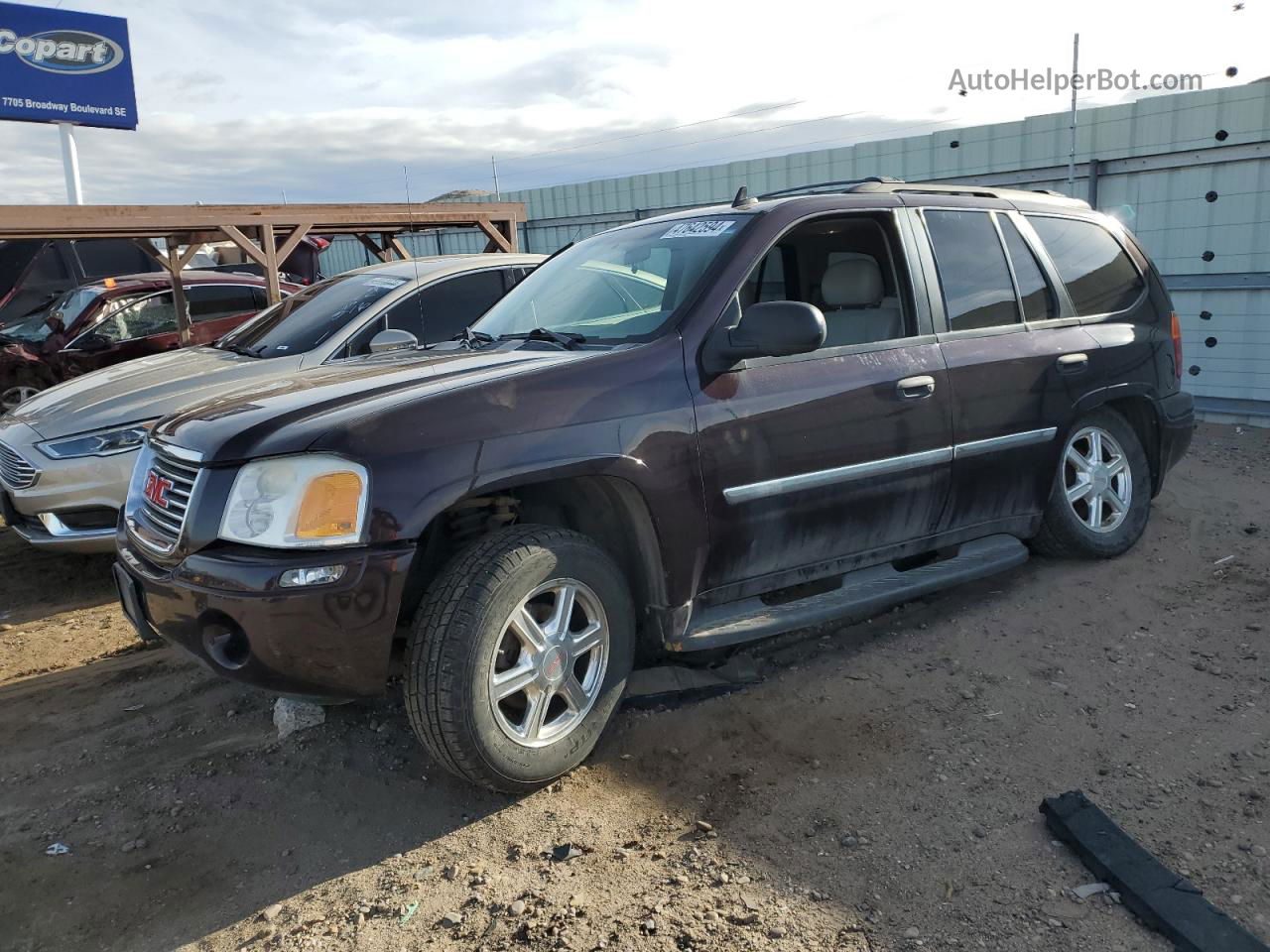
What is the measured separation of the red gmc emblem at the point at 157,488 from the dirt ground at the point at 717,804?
96 cm

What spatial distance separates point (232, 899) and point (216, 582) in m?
0.88

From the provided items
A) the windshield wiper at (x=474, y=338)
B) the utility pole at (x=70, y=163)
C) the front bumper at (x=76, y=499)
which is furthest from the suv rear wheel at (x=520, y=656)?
the utility pole at (x=70, y=163)

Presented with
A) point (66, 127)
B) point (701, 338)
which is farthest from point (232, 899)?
point (66, 127)

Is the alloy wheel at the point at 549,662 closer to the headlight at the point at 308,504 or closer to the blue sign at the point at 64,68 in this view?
the headlight at the point at 308,504

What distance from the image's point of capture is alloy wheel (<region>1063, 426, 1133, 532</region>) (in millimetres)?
4660

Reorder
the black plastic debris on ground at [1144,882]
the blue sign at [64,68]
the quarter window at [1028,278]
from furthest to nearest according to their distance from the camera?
the blue sign at [64,68] < the quarter window at [1028,278] < the black plastic debris on ground at [1144,882]

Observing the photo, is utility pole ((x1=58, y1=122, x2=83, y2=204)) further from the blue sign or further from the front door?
the front door

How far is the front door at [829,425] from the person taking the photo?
131 inches

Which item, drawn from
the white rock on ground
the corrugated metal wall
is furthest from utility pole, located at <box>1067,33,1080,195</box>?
the white rock on ground

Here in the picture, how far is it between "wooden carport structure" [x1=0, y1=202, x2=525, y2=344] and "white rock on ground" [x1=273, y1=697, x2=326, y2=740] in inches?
260

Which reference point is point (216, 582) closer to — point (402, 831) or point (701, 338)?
point (402, 831)

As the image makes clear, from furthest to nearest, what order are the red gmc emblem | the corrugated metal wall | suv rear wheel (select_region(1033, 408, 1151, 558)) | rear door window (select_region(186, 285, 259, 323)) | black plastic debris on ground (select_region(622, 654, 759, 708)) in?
rear door window (select_region(186, 285, 259, 323)) < the corrugated metal wall < suv rear wheel (select_region(1033, 408, 1151, 558)) < black plastic debris on ground (select_region(622, 654, 759, 708)) < the red gmc emblem

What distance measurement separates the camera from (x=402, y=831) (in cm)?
288

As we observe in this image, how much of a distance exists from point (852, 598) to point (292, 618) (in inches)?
83.3
